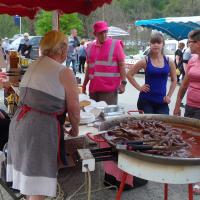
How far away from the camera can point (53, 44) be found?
2752mm

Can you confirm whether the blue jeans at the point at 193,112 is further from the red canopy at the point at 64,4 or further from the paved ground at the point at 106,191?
the red canopy at the point at 64,4

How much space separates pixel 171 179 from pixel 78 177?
7.75 feet

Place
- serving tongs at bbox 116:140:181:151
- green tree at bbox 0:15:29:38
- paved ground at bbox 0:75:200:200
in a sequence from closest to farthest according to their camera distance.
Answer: serving tongs at bbox 116:140:181:151 < paved ground at bbox 0:75:200:200 < green tree at bbox 0:15:29:38

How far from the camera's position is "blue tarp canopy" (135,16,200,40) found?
11242mm

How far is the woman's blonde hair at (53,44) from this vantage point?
2.75 metres

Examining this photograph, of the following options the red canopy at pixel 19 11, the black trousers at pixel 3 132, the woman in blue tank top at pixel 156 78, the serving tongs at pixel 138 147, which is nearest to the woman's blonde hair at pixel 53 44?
the serving tongs at pixel 138 147

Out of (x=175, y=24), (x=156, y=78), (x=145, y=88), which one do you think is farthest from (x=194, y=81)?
(x=175, y=24)

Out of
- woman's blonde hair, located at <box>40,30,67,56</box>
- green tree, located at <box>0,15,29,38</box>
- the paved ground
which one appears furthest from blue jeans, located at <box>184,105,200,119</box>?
green tree, located at <box>0,15,29,38</box>

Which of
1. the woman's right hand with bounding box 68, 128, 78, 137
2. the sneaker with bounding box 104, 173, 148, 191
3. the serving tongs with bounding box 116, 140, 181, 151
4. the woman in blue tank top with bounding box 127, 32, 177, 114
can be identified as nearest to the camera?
the serving tongs with bounding box 116, 140, 181, 151

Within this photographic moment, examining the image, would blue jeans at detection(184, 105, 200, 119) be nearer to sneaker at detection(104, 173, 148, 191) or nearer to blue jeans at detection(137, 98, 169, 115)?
blue jeans at detection(137, 98, 169, 115)

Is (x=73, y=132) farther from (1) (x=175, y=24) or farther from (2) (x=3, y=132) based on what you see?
(1) (x=175, y=24)

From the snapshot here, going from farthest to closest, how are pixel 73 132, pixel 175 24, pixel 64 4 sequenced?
pixel 175 24
pixel 64 4
pixel 73 132

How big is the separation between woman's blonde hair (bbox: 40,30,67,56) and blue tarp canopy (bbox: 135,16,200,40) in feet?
29.7

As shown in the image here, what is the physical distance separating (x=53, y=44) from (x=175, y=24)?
10.4 meters
